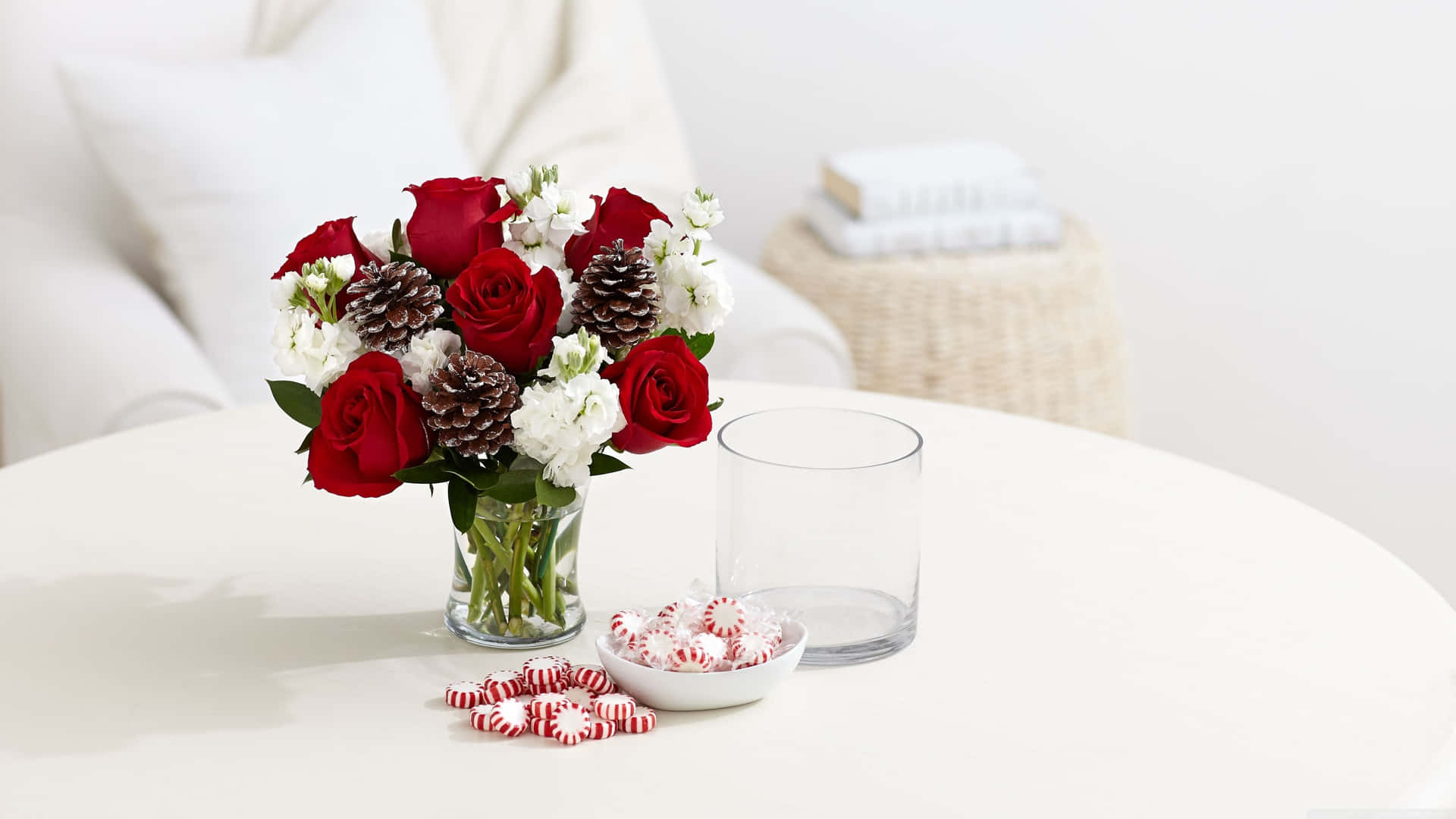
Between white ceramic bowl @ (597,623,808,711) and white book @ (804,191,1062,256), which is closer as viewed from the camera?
white ceramic bowl @ (597,623,808,711)

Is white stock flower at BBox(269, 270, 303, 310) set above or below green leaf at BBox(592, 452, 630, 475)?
above

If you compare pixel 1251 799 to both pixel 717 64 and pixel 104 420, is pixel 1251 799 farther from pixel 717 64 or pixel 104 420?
pixel 717 64

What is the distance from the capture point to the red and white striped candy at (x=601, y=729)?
0.73 m

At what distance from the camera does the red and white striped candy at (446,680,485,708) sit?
2.48ft

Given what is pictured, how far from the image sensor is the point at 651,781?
2.28 ft

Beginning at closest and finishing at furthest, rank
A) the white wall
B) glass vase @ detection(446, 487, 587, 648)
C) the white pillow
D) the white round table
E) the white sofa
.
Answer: the white round table
glass vase @ detection(446, 487, 587, 648)
the white sofa
the white pillow
the white wall

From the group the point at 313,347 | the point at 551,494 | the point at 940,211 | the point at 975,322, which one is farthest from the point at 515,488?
the point at 940,211

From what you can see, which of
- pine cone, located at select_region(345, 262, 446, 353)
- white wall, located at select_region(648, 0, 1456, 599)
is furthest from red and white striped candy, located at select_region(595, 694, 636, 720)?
white wall, located at select_region(648, 0, 1456, 599)

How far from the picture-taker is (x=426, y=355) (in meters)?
0.73

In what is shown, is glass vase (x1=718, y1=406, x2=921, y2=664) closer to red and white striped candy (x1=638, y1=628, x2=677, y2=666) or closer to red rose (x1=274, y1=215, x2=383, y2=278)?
red and white striped candy (x1=638, y1=628, x2=677, y2=666)

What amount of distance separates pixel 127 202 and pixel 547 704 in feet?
3.89

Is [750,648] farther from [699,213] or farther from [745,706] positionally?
[699,213]

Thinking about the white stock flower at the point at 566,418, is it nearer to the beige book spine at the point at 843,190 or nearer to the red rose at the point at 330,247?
the red rose at the point at 330,247

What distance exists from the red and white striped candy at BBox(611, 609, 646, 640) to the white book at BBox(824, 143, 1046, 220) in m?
1.36
